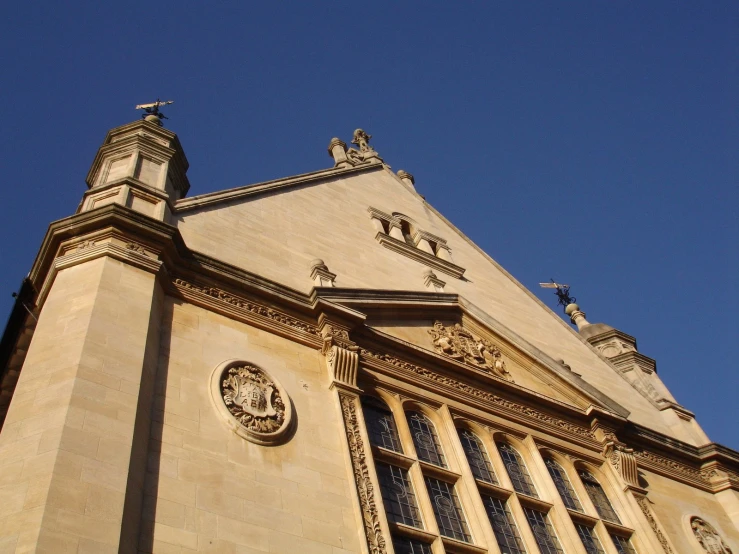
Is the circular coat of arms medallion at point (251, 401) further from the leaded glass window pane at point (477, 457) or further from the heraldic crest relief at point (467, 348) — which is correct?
the heraldic crest relief at point (467, 348)

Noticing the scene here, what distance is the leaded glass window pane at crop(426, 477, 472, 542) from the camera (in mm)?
13344

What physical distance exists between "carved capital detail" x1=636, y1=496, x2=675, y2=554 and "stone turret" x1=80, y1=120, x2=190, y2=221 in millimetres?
10457

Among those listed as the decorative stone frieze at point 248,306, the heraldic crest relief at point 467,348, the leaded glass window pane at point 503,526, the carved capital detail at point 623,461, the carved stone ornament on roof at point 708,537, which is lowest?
the leaded glass window pane at point 503,526

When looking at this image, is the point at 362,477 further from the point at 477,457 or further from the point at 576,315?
the point at 576,315

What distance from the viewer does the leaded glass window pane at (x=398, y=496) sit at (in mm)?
12961

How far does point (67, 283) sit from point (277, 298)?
362cm

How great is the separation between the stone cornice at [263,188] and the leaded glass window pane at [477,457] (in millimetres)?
6694

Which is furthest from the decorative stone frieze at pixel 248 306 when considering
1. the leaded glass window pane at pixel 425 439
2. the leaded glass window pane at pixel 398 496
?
the leaded glass window pane at pixel 398 496

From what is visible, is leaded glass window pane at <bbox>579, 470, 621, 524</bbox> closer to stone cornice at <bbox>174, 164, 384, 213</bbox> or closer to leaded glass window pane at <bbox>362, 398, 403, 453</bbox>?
leaded glass window pane at <bbox>362, 398, 403, 453</bbox>

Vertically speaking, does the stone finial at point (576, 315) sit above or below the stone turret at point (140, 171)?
above

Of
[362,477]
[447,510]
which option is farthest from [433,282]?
[362,477]

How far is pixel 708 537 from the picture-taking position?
17.1 m

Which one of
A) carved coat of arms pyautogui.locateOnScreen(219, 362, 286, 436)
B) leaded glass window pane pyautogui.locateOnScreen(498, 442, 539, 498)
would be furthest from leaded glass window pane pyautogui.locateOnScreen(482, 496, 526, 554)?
carved coat of arms pyautogui.locateOnScreen(219, 362, 286, 436)

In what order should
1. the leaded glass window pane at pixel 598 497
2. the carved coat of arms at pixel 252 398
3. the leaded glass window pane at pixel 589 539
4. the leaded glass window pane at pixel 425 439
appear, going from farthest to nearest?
1. the leaded glass window pane at pixel 598 497
2. the leaded glass window pane at pixel 589 539
3. the leaded glass window pane at pixel 425 439
4. the carved coat of arms at pixel 252 398
